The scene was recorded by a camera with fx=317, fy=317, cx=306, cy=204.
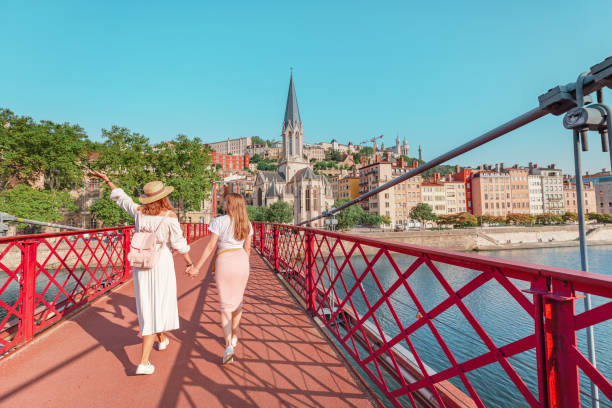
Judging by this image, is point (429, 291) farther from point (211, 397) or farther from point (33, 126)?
point (33, 126)

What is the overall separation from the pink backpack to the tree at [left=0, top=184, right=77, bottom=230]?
29.3 m

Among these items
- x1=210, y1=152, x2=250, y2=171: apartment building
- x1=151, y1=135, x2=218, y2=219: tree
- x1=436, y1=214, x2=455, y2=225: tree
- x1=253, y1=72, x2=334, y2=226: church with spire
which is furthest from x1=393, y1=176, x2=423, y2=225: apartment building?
x1=210, y1=152, x2=250, y2=171: apartment building

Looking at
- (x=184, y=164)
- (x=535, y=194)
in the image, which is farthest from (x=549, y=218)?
(x=184, y=164)

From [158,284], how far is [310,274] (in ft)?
7.52

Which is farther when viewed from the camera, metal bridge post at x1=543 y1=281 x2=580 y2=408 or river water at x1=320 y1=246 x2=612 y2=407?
river water at x1=320 y1=246 x2=612 y2=407

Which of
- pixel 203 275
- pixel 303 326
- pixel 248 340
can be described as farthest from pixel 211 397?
pixel 203 275

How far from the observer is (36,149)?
2811 centimetres

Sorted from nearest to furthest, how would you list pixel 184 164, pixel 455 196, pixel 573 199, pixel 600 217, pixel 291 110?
pixel 184 164 → pixel 600 217 → pixel 291 110 → pixel 455 196 → pixel 573 199

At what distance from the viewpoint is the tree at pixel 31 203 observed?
83.7ft

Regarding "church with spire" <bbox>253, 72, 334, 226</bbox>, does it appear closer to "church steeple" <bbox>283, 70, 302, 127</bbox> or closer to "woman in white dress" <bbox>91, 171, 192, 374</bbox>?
"church steeple" <bbox>283, 70, 302, 127</bbox>

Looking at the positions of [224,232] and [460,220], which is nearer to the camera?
[224,232]

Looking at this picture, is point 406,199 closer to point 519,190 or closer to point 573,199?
point 519,190

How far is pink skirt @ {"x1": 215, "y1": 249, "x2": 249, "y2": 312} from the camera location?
3.27 m

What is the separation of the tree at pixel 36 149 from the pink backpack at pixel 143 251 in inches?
1289
